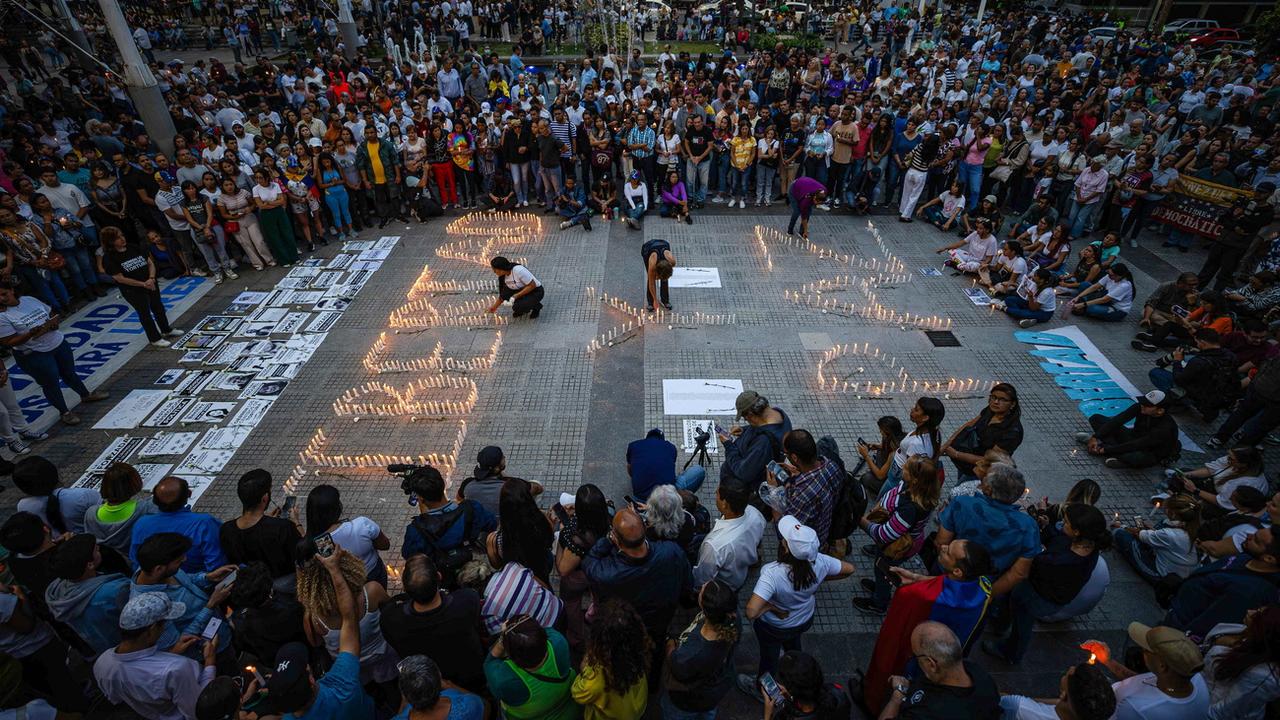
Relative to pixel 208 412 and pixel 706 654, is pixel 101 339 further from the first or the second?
pixel 706 654

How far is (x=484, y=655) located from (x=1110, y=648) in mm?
4968

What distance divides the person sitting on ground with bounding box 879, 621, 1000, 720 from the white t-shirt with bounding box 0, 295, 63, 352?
957cm

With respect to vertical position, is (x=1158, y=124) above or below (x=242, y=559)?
above

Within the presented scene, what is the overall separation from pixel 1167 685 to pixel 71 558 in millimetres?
6641

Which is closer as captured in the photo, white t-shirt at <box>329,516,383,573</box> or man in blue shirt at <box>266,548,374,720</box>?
man in blue shirt at <box>266,548,374,720</box>

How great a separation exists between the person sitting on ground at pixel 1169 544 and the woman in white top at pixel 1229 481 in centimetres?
41

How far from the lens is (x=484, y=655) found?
397cm

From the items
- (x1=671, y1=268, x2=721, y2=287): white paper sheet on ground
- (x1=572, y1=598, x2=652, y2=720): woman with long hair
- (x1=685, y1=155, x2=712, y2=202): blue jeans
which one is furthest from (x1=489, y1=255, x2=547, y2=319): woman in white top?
(x1=572, y1=598, x2=652, y2=720): woman with long hair

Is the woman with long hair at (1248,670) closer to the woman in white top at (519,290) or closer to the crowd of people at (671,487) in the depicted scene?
the crowd of people at (671,487)

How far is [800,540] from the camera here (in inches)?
157

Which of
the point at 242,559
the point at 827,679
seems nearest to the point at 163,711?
the point at 242,559

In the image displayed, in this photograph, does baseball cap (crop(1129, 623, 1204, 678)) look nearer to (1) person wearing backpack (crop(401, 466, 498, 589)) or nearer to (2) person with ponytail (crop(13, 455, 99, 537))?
(1) person wearing backpack (crop(401, 466, 498, 589))

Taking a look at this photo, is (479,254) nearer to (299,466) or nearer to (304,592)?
(299,466)

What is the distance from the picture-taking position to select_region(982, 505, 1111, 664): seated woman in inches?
162
